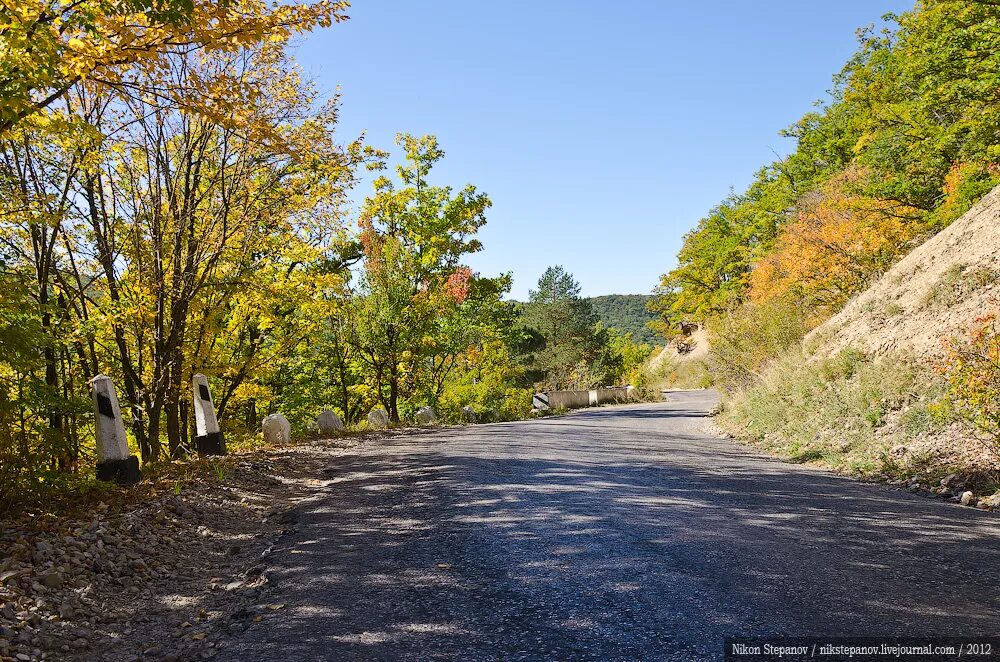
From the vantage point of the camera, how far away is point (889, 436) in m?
8.51

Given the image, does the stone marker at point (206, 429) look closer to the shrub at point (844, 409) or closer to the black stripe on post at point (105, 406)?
the black stripe on post at point (105, 406)

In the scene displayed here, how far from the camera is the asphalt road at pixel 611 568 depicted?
3189mm

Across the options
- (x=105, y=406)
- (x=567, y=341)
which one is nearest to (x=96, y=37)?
(x=105, y=406)

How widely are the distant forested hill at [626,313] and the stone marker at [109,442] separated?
135 m

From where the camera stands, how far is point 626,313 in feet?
A: 525

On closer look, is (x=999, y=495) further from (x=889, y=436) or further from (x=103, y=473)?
(x=103, y=473)

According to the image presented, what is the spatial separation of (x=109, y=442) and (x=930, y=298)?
1384 cm

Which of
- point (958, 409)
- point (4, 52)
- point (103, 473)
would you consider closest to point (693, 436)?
point (958, 409)

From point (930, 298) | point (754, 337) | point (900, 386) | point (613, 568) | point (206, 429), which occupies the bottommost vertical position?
point (613, 568)

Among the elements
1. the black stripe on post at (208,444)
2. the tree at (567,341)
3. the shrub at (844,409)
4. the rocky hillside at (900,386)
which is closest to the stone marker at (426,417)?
the rocky hillside at (900,386)

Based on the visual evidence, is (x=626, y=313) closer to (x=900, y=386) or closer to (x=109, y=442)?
(x=900, y=386)

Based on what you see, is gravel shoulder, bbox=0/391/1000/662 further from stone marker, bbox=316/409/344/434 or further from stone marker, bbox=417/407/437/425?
stone marker, bbox=417/407/437/425

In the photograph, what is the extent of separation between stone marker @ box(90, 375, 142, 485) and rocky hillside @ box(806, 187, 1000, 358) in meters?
11.3

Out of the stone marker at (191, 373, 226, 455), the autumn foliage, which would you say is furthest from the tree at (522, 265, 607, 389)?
the stone marker at (191, 373, 226, 455)
